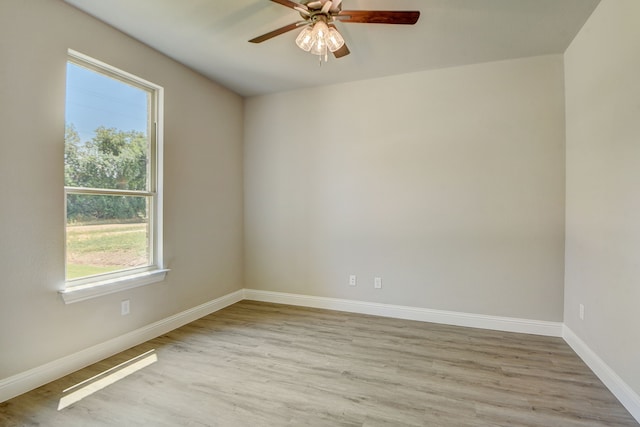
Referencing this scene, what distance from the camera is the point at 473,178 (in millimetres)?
3051

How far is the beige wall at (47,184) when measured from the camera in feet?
6.21

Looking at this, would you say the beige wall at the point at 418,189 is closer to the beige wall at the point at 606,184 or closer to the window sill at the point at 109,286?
the beige wall at the point at 606,184

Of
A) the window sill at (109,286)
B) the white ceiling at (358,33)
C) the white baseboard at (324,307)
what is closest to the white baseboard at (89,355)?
the white baseboard at (324,307)

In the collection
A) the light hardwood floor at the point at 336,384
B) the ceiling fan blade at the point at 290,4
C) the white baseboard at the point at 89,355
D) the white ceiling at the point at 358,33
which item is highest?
the white ceiling at the point at 358,33

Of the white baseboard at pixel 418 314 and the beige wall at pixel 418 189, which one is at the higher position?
the beige wall at pixel 418 189

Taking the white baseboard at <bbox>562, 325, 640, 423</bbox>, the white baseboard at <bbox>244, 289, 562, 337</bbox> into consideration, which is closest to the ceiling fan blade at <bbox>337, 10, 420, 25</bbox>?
the white baseboard at <bbox>562, 325, 640, 423</bbox>

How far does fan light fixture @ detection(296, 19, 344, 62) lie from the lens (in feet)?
6.45

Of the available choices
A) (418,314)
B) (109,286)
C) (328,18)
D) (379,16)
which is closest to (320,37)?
(328,18)

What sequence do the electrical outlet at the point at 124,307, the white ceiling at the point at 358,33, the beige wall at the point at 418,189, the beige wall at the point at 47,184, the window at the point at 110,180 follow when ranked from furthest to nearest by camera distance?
the beige wall at the point at 418,189, the electrical outlet at the point at 124,307, the window at the point at 110,180, the white ceiling at the point at 358,33, the beige wall at the point at 47,184

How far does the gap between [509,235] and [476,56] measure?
1747mm

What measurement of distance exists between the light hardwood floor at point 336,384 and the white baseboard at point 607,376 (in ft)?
0.15

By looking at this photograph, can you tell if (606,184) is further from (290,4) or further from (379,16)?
(290,4)

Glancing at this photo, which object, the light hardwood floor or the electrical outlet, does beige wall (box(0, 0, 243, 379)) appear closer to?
the electrical outlet

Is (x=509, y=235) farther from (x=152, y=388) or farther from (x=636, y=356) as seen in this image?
(x=152, y=388)
